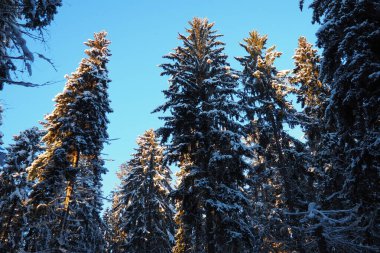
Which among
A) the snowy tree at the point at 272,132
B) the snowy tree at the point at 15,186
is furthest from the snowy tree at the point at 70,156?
the snowy tree at the point at 272,132

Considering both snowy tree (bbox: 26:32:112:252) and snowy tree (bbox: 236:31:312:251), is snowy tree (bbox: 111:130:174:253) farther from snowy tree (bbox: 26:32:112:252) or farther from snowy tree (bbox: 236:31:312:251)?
snowy tree (bbox: 236:31:312:251)

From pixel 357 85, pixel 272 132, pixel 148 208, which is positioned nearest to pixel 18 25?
pixel 357 85

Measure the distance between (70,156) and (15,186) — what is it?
9.67 m

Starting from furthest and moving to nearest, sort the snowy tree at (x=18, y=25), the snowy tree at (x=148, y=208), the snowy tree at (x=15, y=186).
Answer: the snowy tree at (x=148, y=208) < the snowy tree at (x=15, y=186) < the snowy tree at (x=18, y=25)

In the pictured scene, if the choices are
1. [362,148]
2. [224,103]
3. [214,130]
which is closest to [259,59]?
[224,103]

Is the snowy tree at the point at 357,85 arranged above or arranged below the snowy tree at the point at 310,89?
below

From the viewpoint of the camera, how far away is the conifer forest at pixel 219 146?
9141mm

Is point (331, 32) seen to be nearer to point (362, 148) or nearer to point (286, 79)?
point (362, 148)

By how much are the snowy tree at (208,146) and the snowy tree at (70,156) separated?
4035 millimetres

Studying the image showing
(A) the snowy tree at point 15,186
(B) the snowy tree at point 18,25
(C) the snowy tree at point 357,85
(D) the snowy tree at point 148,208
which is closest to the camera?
(B) the snowy tree at point 18,25

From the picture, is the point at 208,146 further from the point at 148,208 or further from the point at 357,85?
the point at 148,208

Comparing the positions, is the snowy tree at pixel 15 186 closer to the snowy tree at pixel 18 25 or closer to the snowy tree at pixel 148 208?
the snowy tree at pixel 148 208

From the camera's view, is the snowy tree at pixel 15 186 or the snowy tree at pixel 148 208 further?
the snowy tree at pixel 148 208

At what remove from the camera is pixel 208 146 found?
15250 millimetres
